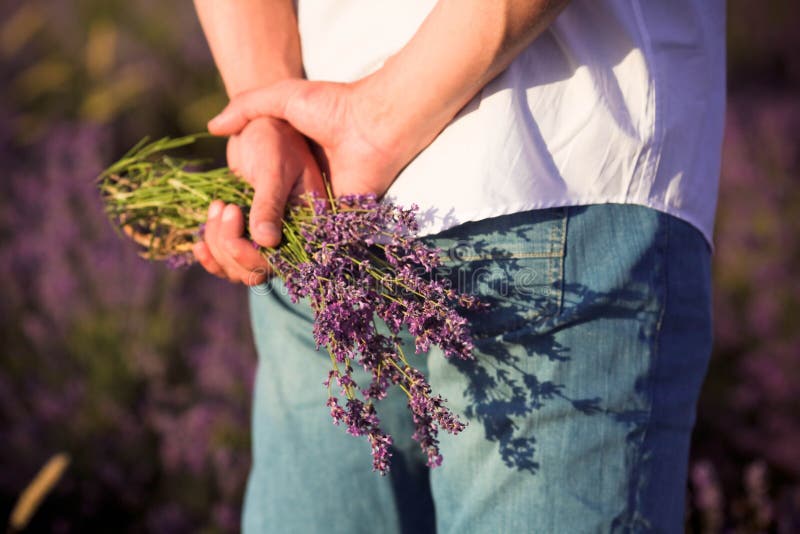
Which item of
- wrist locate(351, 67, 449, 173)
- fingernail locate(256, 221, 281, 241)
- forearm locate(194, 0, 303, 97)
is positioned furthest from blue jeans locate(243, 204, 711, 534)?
forearm locate(194, 0, 303, 97)

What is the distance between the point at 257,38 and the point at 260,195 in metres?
0.33

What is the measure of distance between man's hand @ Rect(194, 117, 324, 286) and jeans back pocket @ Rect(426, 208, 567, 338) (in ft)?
0.95

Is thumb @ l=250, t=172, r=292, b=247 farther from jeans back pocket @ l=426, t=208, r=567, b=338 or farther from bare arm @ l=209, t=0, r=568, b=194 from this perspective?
jeans back pocket @ l=426, t=208, r=567, b=338

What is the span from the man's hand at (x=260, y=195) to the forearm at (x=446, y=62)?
184 mm

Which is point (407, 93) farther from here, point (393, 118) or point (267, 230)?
point (267, 230)

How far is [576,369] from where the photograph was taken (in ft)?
3.24

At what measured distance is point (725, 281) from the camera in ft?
11.4

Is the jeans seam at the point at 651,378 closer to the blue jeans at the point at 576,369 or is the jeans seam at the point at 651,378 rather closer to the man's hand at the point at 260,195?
the blue jeans at the point at 576,369

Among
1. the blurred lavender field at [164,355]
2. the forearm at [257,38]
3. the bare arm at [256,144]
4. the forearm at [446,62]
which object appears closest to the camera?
the forearm at [446,62]

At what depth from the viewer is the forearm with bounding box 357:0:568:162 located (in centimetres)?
90

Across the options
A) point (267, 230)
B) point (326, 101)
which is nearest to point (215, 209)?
point (267, 230)

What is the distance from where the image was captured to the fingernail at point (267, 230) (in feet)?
3.45

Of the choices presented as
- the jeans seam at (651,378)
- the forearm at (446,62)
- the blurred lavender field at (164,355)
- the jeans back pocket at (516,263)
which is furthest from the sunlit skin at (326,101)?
the blurred lavender field at (164,355)

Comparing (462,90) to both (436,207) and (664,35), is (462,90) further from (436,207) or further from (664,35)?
(664,35)
